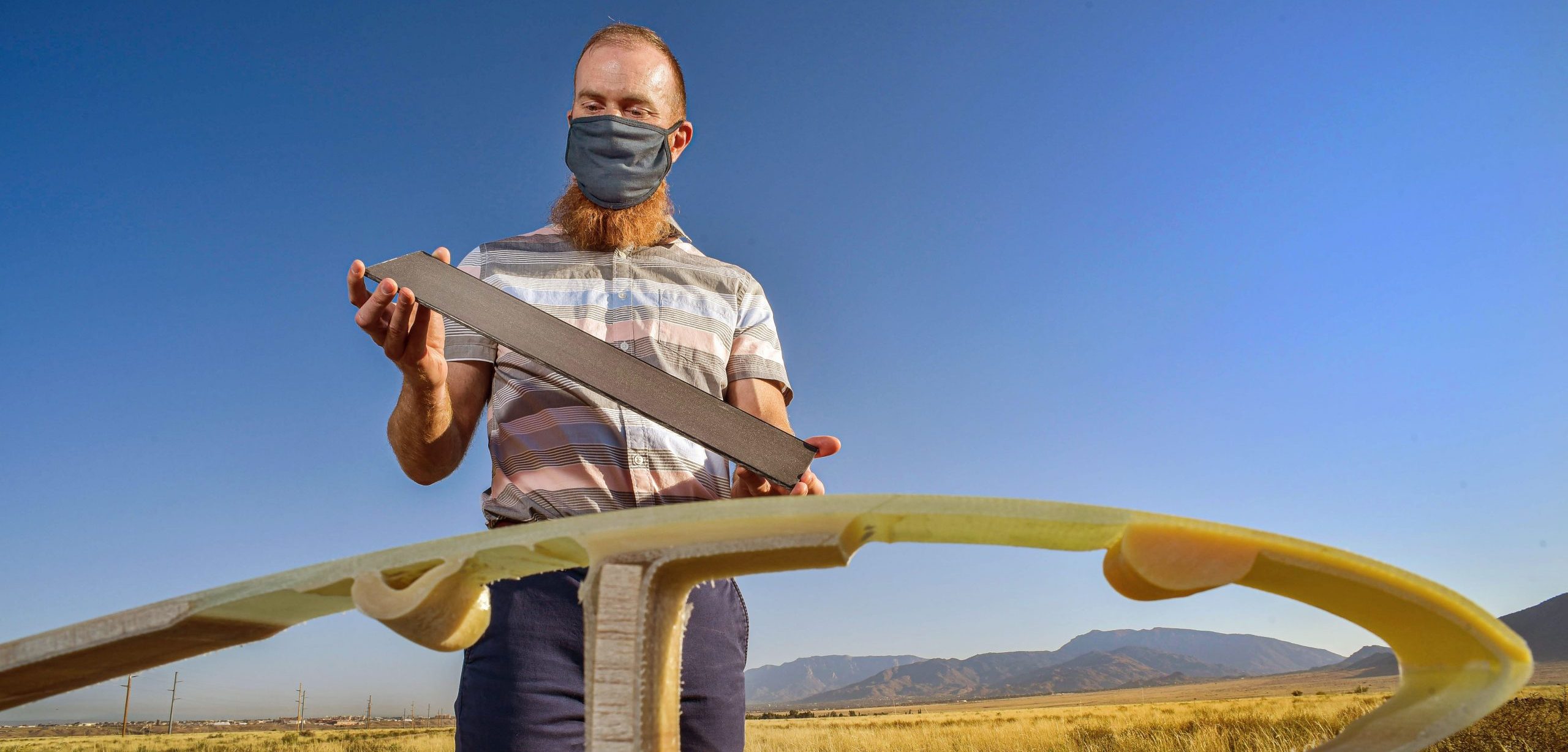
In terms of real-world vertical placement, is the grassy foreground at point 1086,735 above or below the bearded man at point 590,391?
below

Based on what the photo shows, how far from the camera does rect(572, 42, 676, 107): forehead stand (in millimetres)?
3238

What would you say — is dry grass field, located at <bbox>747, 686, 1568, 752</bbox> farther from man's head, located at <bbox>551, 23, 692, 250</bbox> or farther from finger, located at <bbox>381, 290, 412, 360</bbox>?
finger, located at <bbox>381, 290, 412, 360</bbox>

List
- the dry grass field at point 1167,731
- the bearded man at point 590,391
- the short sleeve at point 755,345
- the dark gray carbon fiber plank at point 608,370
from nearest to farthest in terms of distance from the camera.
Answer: the dark gray carbon fiber plank at point 608,370
the bearded man at point 590,391
the short sleeve at point 755,345
the dry grass field at point 1167,731

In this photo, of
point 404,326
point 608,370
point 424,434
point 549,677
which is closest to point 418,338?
point 404,326

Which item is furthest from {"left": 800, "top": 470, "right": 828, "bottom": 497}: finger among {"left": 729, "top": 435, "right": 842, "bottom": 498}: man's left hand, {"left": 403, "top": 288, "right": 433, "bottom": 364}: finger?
{"left": 403, "top": 288, "right": 433, "bottom": 364}: finger

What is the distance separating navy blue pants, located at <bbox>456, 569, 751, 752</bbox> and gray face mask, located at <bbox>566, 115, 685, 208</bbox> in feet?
5.12

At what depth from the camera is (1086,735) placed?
36.8m

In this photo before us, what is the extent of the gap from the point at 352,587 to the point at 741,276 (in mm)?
2396

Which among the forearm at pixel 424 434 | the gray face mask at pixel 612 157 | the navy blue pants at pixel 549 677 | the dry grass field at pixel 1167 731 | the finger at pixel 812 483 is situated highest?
the gray face mask at pixel 612 157

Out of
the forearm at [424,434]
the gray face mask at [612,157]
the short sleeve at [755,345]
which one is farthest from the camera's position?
the gray face mask at [612,157]

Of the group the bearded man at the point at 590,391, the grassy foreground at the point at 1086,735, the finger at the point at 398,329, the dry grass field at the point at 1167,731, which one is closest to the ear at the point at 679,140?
the bearded man at the point at 590,391

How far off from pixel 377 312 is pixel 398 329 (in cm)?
8

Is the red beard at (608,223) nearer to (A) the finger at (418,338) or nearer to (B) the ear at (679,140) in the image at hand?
(B) the ear at (679,140)

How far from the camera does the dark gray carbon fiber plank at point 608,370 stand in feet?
A: 7.12
